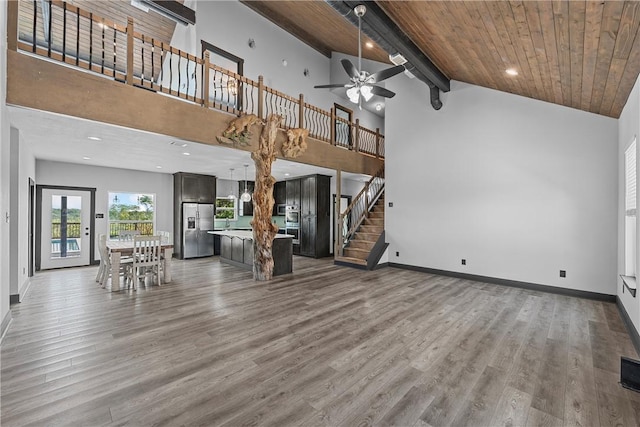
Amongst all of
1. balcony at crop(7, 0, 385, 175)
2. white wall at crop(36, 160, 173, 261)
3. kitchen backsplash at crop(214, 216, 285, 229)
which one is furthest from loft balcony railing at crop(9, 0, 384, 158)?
kitchen backsplash at crop(214, 216, 285, 229)

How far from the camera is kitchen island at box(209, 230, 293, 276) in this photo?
6.34 metres

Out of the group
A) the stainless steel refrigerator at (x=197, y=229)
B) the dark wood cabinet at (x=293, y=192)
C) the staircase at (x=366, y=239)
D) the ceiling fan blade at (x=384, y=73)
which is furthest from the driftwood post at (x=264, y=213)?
the stainless steel refrigerator at (x=197, y=229)

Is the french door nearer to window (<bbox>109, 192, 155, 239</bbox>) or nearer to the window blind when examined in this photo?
window (<bbox>109, 192, 155, 239</bbox>)

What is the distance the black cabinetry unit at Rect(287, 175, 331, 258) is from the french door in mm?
5769

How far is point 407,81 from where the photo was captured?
7273 millimetres

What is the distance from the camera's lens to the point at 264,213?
5.86 metres

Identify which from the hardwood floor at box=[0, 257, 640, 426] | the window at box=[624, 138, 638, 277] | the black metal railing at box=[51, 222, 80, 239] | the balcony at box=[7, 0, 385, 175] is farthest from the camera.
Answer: the black metal railing at box=[51, 222, 80, 239]

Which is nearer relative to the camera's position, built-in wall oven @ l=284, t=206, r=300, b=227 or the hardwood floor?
the hardwood floor

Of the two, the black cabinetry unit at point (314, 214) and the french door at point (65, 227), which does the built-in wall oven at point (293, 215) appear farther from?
the french door at point (65, 227)

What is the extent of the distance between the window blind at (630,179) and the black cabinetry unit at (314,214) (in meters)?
6.57

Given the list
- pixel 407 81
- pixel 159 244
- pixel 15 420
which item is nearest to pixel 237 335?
pixel 15 420

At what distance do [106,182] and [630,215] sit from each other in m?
10.8

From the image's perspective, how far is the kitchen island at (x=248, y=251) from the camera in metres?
6.34

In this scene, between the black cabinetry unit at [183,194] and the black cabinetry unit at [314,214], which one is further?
the black cabinetry unit at [314,214]
